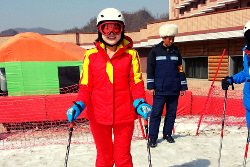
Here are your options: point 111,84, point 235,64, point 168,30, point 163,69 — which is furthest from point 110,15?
point 235,64

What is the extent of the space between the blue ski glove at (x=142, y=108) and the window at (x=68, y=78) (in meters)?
6.55

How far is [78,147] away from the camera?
19.5 feet

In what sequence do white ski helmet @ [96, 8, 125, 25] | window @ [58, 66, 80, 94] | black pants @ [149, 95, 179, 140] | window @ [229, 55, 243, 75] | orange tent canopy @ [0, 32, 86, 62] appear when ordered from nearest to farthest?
white ski helmet @ [96, 8, 125, 25] < black pants @ [149, 95, 179, 140] < orange tent canopy @ [0, 32, 86, 62] < window @ [58, 66, 80, 94] < window @ [229, 55, 243, 75]

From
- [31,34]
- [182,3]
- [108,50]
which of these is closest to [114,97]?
[108,50]

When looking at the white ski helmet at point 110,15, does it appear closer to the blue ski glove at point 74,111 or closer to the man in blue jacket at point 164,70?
the blue ski glove at point 74,111

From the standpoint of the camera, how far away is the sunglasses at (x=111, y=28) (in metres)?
3.44

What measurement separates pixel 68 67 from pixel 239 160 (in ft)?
21.1

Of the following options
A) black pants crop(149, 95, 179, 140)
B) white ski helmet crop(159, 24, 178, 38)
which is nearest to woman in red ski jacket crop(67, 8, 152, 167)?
white ski helmet crop(159, 24, 178, 38)

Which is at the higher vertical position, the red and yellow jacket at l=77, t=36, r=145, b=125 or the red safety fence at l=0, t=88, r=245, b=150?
the red and yellow jacket at l=77, t=36, r=145, b=125

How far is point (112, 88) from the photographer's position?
3377 millimetres

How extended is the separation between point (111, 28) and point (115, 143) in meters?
1.35

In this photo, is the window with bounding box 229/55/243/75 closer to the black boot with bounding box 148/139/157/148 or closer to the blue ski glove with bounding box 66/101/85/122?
the black boot with bounding box 148/139/157/148

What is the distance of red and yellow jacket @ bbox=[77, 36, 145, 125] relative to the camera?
3385mm

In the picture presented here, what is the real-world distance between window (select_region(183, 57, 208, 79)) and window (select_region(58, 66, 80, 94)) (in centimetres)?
1159
